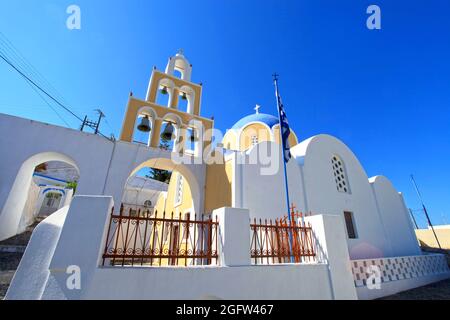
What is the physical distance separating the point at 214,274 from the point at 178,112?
6.51 metres

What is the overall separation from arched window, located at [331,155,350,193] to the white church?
6cm

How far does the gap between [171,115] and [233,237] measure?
234 inches

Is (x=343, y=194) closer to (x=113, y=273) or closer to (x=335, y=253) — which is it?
(x=335, y=253)

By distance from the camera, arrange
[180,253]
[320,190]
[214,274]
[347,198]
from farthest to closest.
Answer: [347,198] < [320,190] < [180,253] < [214,274]

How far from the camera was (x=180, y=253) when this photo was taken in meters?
3.46

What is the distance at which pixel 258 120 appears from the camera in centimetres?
1351

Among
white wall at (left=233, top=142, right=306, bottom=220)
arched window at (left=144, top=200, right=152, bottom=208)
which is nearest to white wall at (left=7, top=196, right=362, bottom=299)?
white wall at (left=233, top=142, right=306, bottom=220)

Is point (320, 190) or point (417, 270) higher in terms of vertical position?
point (320, 190)

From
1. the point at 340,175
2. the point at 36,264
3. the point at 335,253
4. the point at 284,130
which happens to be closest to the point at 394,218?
the point at 340,175

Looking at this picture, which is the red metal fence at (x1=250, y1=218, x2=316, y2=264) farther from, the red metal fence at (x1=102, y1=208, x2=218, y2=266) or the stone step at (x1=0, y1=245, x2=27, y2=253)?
the stone step at (x1=0, y1=245, x2=27, y2=253)

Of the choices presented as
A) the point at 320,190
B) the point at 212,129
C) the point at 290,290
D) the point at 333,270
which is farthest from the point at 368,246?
the point at 212,129

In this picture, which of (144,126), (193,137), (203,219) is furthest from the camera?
(193,137)

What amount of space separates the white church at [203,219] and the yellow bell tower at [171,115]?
42 millimetres

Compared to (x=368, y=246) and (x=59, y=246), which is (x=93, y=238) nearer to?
(x=59, y=246)
